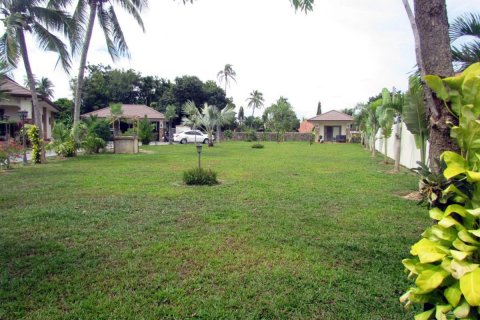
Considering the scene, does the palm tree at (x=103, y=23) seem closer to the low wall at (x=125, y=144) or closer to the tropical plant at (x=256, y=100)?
the low wall at (x=125, y=144)

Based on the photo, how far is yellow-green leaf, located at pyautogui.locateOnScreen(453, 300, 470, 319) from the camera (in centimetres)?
135

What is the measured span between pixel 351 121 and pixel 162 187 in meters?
39.1

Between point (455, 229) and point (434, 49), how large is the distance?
1074mm

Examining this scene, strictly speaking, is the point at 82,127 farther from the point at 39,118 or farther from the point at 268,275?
the point at 268,275

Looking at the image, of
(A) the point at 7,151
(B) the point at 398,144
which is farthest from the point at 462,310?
(A) the point at 7,151

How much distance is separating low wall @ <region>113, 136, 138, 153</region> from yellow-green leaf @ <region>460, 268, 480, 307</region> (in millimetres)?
21351

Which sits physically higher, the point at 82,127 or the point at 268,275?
the point at 82,127

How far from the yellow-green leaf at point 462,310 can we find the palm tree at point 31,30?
51.5ft

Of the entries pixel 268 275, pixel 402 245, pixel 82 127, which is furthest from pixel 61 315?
pixel 82 127

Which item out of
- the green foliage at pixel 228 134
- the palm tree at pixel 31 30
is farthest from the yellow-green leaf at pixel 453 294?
the green foliage at pixel 228 134

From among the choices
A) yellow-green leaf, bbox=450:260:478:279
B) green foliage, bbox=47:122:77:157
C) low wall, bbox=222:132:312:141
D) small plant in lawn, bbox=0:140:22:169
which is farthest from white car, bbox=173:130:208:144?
yellow-green leaf, bbox=450:260:478:279

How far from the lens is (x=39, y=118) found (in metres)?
15.2

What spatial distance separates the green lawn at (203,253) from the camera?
2.93 meters

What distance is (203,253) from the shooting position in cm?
410
